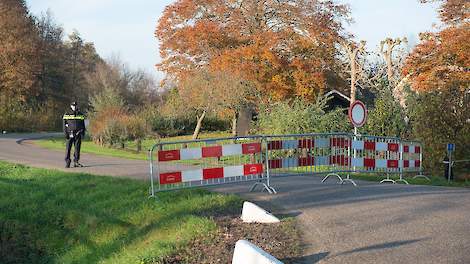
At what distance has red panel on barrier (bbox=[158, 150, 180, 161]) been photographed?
969 cm

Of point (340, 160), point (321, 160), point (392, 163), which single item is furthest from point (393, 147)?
point (321, 160)

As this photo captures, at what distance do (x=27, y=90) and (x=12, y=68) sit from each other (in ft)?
9.71

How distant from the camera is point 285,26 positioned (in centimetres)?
3381

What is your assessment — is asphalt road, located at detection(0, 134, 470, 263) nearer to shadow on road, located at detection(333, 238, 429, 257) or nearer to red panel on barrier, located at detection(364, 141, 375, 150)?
shadow on road, located at detection(333, 238, 429, 257)

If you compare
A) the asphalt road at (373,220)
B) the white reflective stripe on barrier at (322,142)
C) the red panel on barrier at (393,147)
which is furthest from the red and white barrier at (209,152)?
the red panel on barrier at (393,147)

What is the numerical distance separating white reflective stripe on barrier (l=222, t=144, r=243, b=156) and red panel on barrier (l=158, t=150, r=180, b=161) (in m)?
1.00

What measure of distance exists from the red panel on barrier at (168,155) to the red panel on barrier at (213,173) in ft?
2.49

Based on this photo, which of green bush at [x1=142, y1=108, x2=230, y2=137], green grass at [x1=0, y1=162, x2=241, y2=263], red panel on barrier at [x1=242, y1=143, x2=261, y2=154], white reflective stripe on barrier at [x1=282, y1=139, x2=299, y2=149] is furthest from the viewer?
green bush at [x1=142, y1=108, x2=230, y2=137]

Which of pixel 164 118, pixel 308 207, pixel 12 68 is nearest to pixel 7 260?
pixel 308 207

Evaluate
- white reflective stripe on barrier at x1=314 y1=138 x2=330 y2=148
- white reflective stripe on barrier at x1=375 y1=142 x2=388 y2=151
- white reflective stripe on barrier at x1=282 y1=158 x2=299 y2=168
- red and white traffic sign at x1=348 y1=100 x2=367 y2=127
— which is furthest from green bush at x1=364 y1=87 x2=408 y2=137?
white reflective stripe on barrier at x1=282 y1=158 x2=299 y2=168

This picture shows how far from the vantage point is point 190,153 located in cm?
1012

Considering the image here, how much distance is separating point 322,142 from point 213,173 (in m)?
3.20

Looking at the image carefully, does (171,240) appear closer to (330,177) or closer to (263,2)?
(330,177)

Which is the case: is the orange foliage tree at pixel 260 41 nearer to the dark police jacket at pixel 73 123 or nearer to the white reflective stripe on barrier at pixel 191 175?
the dark police jacket at pixel 73 123
